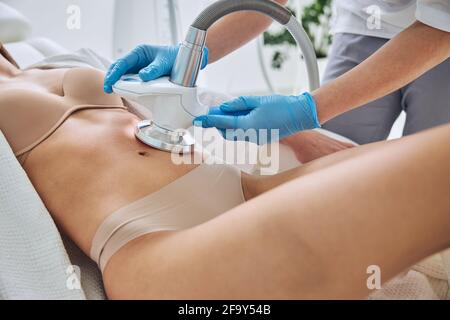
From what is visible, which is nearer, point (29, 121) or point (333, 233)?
point (333, 233)

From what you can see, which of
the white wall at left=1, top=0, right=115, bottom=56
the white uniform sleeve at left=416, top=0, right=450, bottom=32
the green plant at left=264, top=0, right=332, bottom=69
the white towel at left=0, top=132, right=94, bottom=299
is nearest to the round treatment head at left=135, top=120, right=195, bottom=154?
the white towel at left=0, top=132, right=94, bottom=299

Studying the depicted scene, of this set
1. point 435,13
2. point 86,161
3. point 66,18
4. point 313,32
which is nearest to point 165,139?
point 86,161

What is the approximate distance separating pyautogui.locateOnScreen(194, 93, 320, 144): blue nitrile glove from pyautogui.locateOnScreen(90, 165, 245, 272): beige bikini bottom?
0.10 metres

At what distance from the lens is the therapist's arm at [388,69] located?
1309mm

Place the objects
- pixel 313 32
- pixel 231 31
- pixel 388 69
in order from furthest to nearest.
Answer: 1. pixel 313 32
2. pixel 231 31
3. pixel 388 69

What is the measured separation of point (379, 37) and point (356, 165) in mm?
1016

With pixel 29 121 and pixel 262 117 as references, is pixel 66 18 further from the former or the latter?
pixel 262 117

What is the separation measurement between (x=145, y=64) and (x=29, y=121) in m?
0.30

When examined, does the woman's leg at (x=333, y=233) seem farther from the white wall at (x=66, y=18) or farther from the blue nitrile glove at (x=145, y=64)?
the white wall at (x=66, y=18)

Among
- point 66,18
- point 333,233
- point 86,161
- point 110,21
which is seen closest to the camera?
point 333,233

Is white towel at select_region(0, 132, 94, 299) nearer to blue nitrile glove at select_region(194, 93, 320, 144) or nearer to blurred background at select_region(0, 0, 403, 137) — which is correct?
blue nitrile glove at select_region(194, 93, 320, 144)

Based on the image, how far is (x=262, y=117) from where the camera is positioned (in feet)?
3.98

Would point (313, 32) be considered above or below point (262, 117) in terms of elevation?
above

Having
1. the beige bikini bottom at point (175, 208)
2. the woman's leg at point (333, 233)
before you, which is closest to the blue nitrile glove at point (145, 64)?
the beige bikini bottom at point (175, 208)
